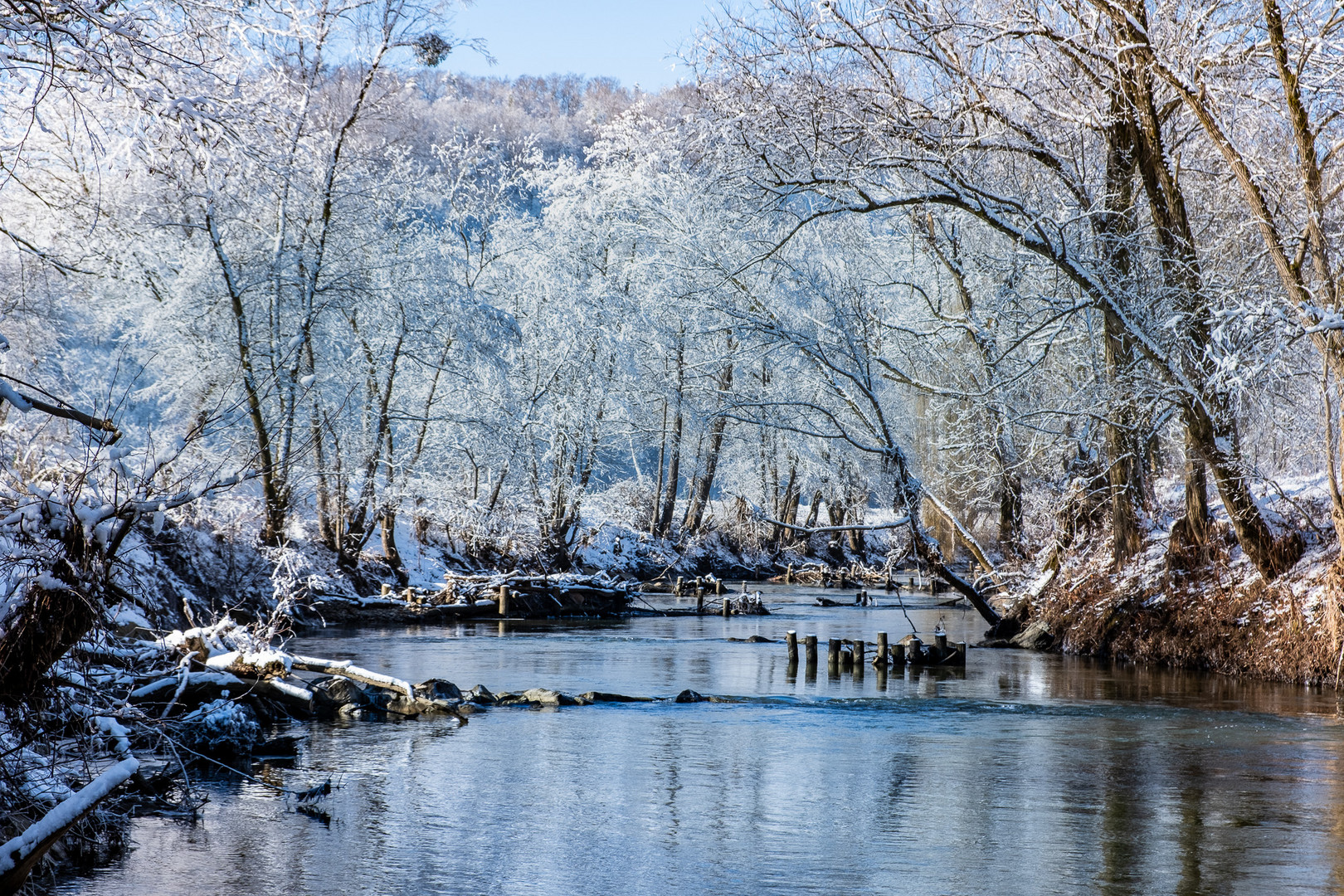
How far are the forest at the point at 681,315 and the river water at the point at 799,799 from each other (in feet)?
5.71

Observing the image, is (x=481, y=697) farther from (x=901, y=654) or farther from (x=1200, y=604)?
(x=1200, y=604)

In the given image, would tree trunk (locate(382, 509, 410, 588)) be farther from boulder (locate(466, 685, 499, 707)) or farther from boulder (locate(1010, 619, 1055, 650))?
boulder (locate(466, 685, 499, 707))

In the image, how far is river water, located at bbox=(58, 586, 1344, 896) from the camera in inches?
276

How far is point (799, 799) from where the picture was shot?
909 centimetres

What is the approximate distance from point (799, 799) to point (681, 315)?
22.3m

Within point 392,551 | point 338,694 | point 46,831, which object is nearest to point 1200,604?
point 338,694

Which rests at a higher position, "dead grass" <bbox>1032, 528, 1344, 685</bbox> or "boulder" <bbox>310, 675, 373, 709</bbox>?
"dead grass" <bbox>1032, 528, 1344, 685</bbox>

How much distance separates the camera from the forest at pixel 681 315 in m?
6.15

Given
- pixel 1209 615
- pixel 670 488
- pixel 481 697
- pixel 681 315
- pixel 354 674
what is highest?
pixel 681 315

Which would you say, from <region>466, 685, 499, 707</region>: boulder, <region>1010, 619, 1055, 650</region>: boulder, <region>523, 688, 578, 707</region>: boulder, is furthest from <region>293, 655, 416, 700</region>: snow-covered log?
<region>1010, 619, 1055, 650</region>: boulder

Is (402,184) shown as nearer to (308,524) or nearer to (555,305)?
(555,305)

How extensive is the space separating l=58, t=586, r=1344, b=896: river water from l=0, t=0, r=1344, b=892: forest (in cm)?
174

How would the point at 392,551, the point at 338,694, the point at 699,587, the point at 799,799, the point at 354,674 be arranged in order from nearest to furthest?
the point at 799,799, the point at 338,694, the point at 354,674, the point at 392,551, the point at 699,587

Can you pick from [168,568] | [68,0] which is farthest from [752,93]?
[168,568]
